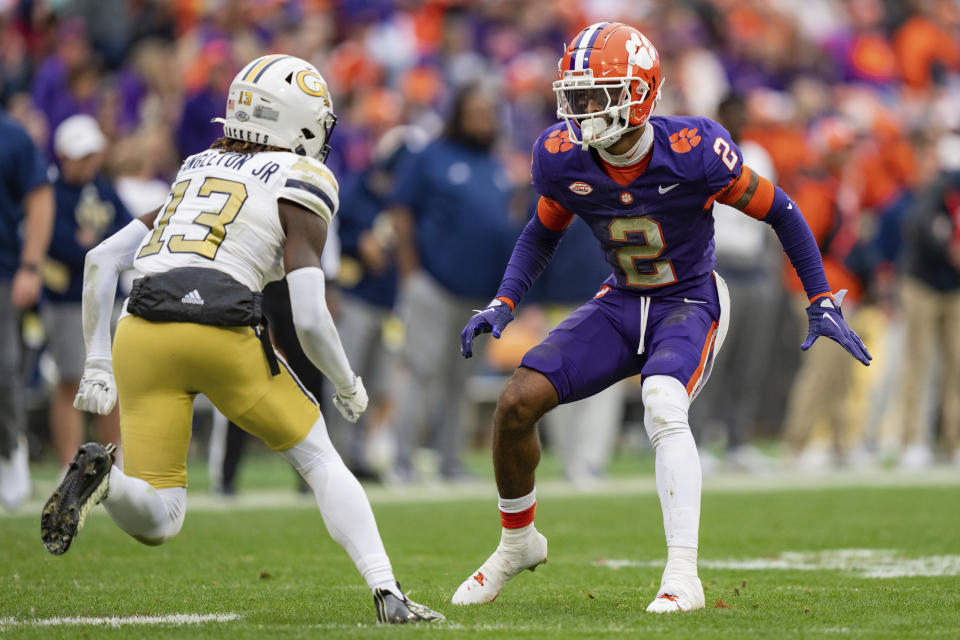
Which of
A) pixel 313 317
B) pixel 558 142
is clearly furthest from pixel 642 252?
pixel 313 317

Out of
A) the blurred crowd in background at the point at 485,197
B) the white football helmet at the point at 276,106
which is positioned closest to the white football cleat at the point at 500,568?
the white football helmet at the point at 276,106

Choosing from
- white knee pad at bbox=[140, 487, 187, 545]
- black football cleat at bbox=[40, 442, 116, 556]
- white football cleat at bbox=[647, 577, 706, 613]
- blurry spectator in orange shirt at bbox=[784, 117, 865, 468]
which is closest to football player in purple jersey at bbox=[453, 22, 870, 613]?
white football cleat at bbox=[647, 577, 706, 613]

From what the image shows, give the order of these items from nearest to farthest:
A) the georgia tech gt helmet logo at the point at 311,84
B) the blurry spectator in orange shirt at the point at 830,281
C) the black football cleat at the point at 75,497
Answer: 1. the black football cleat at the point at 75,497
2. the georgia tech gt helmet logo at the point at 311,84
3. the blurry spectator in orange shirt at the point at 830,281

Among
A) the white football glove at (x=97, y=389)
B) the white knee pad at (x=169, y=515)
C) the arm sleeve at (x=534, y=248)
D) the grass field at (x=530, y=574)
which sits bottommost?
the grass field at (x=530, y=574)

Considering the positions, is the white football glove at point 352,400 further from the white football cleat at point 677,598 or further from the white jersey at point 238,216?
the white football cleat at point 677,598

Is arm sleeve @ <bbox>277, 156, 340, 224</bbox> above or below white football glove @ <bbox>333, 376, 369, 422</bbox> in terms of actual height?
above

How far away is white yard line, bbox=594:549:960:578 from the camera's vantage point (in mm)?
5680

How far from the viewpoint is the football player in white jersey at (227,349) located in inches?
166

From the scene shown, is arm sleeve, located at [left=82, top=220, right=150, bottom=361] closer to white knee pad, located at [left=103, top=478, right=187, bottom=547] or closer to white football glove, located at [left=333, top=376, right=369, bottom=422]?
white knee pad, located at [left=103, top=478, right=187, bottom=547]

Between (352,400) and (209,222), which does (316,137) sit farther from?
(352,400)

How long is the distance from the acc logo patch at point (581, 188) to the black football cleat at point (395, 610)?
158 cm

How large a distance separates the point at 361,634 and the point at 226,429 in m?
5.02

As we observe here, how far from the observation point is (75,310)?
9016 mm

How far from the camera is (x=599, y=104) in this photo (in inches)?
189
